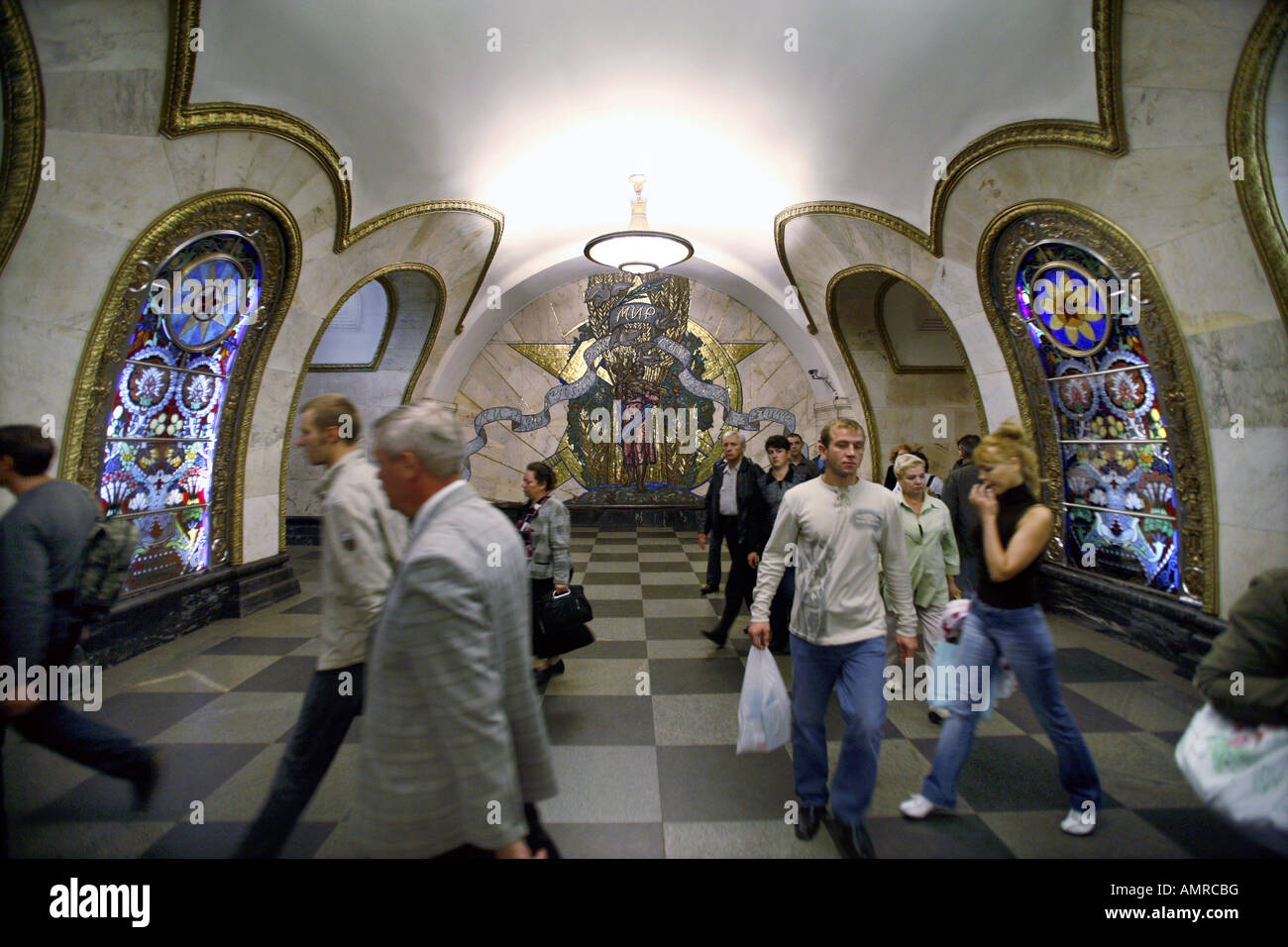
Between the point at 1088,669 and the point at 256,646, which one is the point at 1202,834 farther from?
the point at 256,646

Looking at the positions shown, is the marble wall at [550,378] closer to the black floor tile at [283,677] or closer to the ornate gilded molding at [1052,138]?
the ornate gilded molding at [1052,138]

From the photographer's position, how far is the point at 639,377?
34.7ft

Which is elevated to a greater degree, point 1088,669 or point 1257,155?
point 1257,155

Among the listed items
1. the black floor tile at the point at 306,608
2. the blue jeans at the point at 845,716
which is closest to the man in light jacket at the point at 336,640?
the blue jeans at the point at 845,716

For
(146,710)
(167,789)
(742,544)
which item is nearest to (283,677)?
(146,710)

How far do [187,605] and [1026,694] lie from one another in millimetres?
5392

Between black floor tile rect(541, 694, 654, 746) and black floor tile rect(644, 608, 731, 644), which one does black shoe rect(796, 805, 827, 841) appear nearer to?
black floor tile rect(541, 694, 654, 746)

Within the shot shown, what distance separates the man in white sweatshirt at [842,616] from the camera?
7.02ft

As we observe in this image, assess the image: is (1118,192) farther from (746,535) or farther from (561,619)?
(561,619)

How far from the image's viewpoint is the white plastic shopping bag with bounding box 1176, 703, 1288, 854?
4.83 feet

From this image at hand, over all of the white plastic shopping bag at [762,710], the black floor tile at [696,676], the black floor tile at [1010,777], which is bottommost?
the black floor tile at [1010,777]

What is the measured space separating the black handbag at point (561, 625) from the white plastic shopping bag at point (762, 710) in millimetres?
1221

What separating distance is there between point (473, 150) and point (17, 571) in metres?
4.78

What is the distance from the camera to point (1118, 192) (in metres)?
3.93
